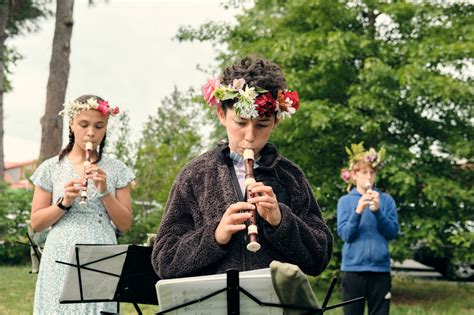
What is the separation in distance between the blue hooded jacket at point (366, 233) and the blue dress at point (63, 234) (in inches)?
89.9

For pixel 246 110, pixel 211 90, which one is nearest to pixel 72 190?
pixel 211 90

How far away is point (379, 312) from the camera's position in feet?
19.2

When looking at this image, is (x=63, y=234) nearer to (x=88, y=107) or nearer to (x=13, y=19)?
(x=88, y=107)

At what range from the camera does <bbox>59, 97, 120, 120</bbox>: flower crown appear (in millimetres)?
4156

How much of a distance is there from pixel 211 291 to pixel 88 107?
6.90ft

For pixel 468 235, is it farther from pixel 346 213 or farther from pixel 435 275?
pixel 435 275

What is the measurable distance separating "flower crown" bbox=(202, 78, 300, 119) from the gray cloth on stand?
0.61 m

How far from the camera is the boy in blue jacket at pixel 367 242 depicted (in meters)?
5.81

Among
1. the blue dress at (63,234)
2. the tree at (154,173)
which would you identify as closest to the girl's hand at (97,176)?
the blue dress at (63,234)

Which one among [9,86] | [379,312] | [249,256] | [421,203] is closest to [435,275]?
[421,203]

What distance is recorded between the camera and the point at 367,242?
5852 millimetres

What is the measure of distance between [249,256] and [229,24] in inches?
396

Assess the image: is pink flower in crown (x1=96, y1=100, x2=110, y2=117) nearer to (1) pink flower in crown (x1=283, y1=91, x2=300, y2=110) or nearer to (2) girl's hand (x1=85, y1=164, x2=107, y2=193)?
(2) girl's hand (x1=85, y1=164, x2=107, y2=193)

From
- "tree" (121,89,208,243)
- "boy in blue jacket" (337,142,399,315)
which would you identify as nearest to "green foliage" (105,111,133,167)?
"tree" (121,89,208,243)
